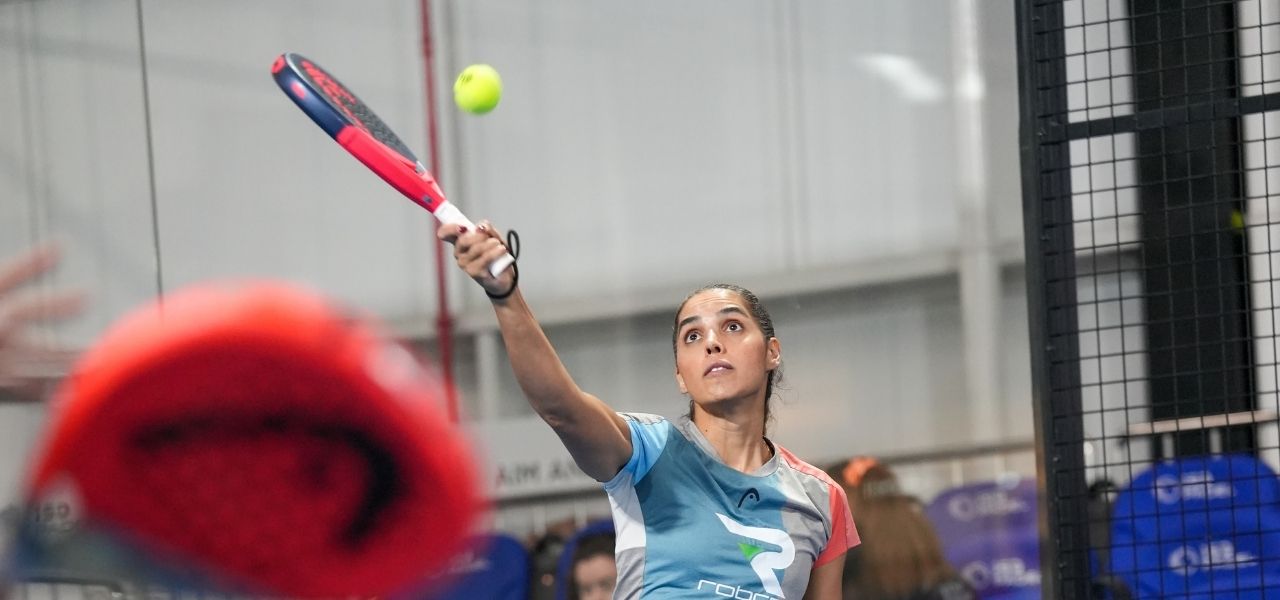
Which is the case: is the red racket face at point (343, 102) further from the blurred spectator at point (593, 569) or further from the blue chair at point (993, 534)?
the blue chair at point (993, 534)

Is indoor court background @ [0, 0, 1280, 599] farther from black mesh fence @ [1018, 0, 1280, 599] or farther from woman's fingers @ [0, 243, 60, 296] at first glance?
woman's fingers @ [0, 243, 60, 296]

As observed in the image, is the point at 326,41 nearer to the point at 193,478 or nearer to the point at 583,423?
the point at 583,423

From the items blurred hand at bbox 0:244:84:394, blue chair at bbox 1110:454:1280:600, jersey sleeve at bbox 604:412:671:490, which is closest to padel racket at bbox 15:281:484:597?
blurred hand at bbox 0:244:84:394

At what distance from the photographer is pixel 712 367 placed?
2.81 meters

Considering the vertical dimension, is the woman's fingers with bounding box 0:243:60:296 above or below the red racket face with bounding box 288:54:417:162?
below

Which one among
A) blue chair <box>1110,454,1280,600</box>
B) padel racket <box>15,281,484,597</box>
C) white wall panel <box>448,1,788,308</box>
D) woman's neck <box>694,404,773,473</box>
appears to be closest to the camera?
padel racket <box>15,281,484,597</box>

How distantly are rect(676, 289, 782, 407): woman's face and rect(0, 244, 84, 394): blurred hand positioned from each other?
57.4 inches

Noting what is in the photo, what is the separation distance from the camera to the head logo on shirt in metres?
2.65

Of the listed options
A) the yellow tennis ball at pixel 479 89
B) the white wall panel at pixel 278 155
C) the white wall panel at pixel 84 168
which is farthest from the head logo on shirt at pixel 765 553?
the white wall panel at pixel 84 168

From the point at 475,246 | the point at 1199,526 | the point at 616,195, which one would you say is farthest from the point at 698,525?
the point at 616,195

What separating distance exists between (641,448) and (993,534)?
2.68 m

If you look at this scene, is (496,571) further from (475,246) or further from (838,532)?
(475,246)

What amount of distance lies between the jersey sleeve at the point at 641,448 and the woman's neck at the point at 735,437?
0.39ft

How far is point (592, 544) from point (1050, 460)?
91.8 inches
